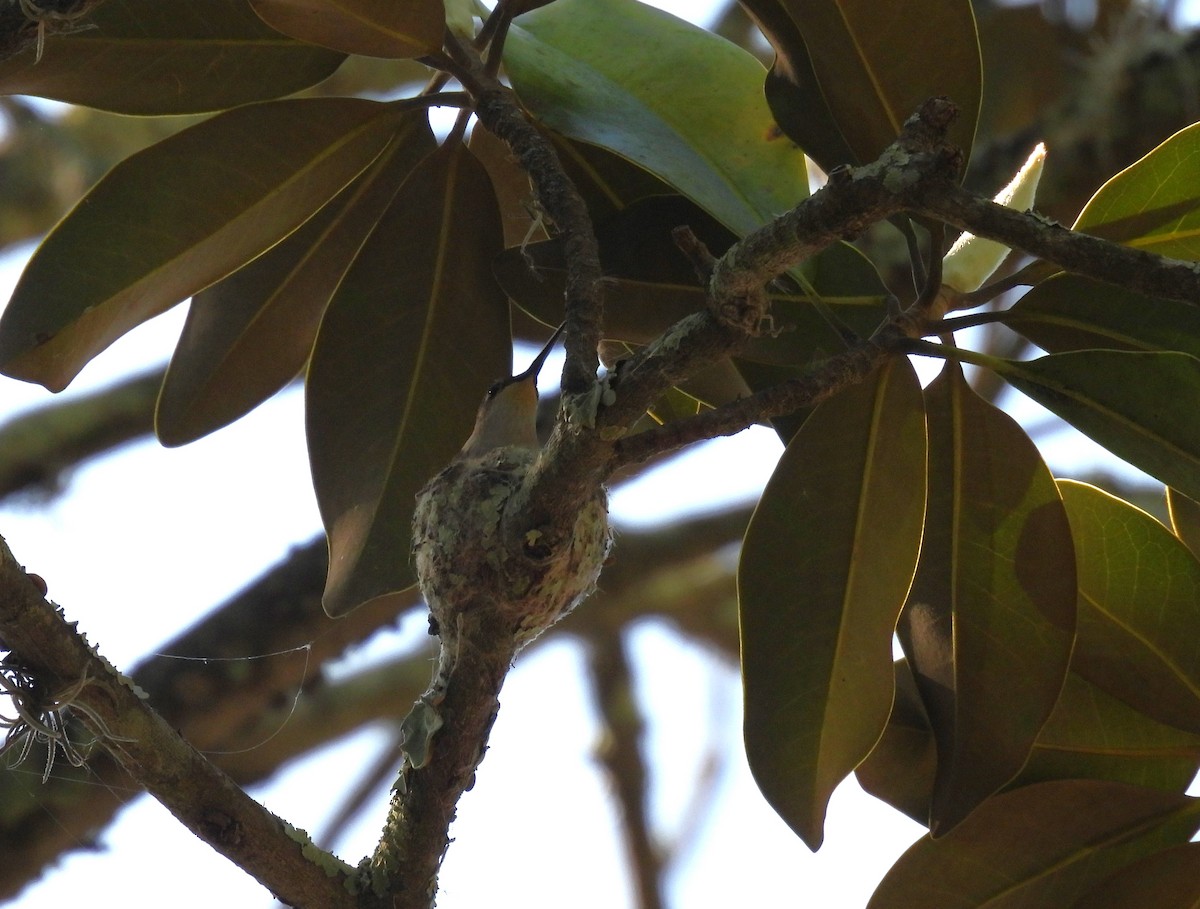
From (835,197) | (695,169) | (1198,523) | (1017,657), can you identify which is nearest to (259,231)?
(695,169)

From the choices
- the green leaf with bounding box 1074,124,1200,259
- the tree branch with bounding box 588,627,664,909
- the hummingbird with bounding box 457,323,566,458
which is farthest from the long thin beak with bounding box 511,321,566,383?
the tree branch with bounding box 588,627,664,909

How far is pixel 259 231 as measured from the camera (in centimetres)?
117

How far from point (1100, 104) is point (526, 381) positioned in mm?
2160

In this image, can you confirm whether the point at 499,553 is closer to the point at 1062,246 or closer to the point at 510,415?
the point at 510,415

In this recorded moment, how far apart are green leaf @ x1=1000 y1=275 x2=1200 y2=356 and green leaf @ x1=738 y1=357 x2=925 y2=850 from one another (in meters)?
0.13

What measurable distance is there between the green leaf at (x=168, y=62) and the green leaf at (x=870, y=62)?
1.49 ft

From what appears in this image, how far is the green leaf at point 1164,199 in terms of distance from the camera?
1023 mm

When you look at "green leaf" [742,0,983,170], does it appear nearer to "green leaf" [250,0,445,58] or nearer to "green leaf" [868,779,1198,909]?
"green leaf" [250,0,445,58]

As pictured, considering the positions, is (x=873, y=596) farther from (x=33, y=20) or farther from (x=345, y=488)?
(x=33, y=20)

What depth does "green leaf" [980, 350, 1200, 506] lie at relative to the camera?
0.92 metres

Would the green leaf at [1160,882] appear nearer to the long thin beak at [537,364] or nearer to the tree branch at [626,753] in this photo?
the long thin beak at [537,364]

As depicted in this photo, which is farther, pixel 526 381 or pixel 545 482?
pixel 526 381

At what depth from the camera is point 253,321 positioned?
132cm

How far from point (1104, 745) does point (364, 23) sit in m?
0.99
